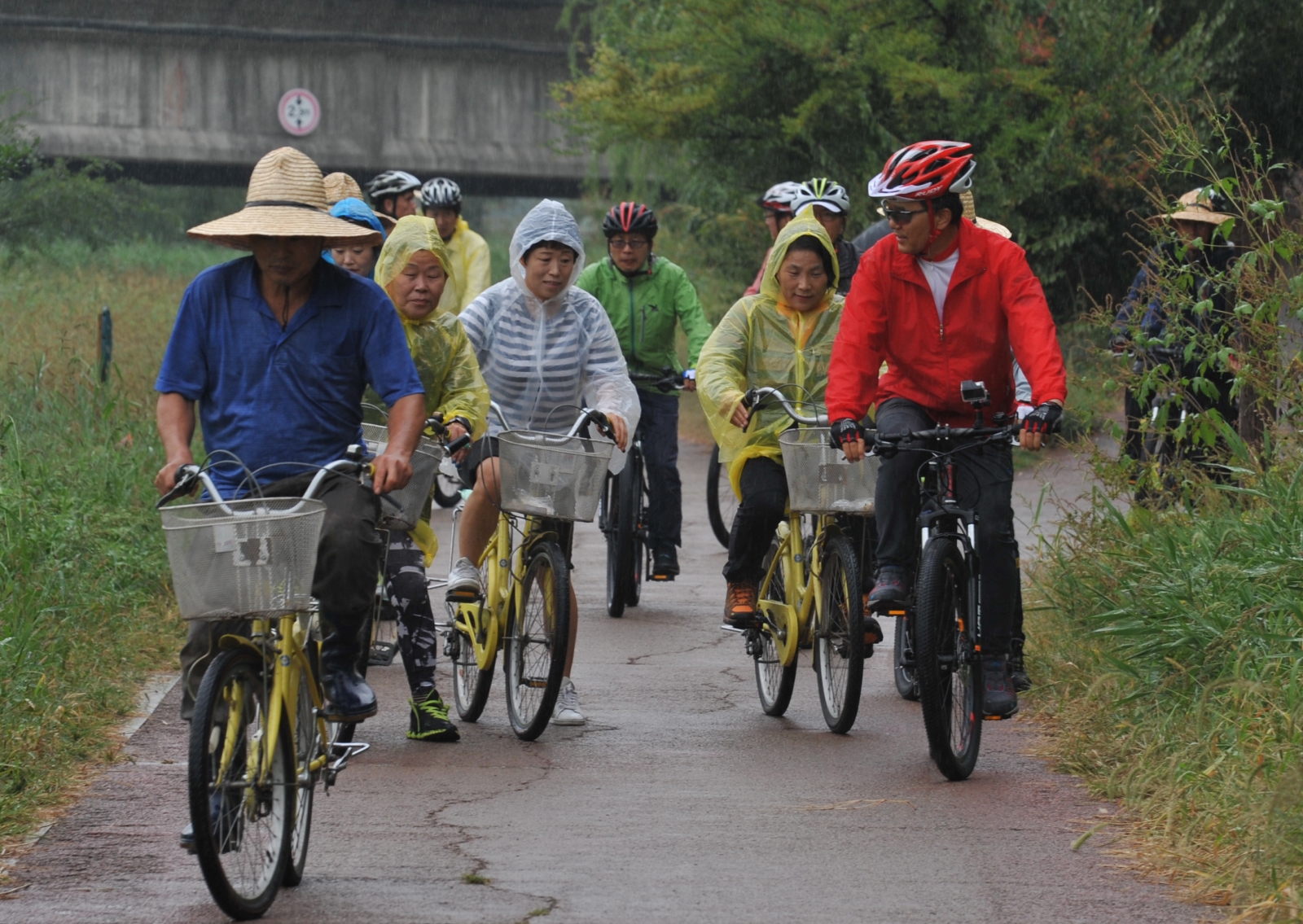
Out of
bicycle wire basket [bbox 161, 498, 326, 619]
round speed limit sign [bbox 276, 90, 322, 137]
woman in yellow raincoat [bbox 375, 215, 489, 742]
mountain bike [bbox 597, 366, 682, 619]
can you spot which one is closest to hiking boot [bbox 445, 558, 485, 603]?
woman in yellow raincoat [bbox 375, 215, 489, 742]

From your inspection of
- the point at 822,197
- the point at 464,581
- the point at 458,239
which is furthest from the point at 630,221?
the point at 464,581

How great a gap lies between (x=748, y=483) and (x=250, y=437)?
2.74 metres

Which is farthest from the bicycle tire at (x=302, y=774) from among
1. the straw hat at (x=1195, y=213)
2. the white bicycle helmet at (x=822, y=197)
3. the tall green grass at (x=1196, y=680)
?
the white bicycle helmet at (x=822, y=197)

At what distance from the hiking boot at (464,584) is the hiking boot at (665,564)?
10.7 feet

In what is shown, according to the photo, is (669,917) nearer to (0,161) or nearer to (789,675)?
(789,675)

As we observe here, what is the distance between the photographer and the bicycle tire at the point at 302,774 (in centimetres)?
499

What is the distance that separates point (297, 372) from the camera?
547 centimetres

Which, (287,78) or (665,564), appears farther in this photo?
(287,78)

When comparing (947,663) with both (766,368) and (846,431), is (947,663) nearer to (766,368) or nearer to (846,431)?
(846,431)

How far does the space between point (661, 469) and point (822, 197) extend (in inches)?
69.4

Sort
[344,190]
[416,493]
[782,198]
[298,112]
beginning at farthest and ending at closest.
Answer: [298,112], [782,198], [344,190], [416,493]

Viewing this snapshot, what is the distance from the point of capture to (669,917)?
4.79 meters

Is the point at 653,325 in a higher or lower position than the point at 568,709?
higher

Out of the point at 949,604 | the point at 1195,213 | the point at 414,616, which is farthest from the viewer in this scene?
the point at 1195,213
